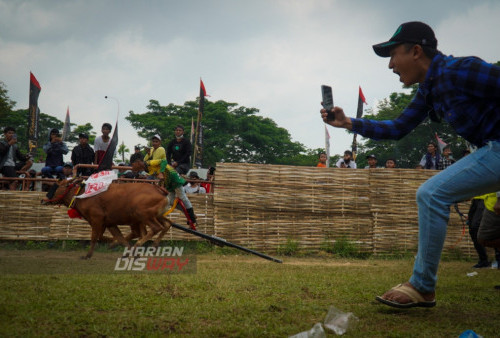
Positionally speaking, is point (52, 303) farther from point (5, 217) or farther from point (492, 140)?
point (5, 217)

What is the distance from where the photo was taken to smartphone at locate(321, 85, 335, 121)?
12.9 ft

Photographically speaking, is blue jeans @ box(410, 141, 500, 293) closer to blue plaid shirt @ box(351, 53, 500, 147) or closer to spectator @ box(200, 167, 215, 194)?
blue plaid shirt @ box(351, 53, 500, 147)

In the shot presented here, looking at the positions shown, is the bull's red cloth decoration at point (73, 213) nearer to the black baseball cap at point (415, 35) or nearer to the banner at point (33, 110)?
the black baseball cap at point (415, 35)

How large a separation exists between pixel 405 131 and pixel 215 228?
719cm

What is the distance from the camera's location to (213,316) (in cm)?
347

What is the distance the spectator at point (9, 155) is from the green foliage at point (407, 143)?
1441 inches

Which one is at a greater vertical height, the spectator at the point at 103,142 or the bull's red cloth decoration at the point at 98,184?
the spectator at the point at 103,142

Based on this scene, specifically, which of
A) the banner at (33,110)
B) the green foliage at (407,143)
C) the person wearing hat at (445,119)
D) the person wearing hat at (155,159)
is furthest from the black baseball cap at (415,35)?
the green foliage at (407,143)

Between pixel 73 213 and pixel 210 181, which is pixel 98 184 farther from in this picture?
pixel 210 181

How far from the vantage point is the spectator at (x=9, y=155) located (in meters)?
11.3

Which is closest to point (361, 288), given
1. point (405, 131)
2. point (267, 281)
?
point (267, 281)

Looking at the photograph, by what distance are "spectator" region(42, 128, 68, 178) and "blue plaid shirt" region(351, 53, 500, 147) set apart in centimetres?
1068

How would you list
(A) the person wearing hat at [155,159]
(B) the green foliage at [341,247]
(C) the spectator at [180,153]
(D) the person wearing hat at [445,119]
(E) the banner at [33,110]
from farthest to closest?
(E) the banner at [33,110]
(C) the spectator at [180,153]
(B) the green foliage at [341,247]
(A) the person wearing hat at [155,159]
(D) the person wearing hat at [445,119]

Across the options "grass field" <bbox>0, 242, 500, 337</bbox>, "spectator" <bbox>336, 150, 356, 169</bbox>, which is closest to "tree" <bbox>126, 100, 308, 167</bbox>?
"spectator" <bbox>336, 150, 356, 169</bbox>
